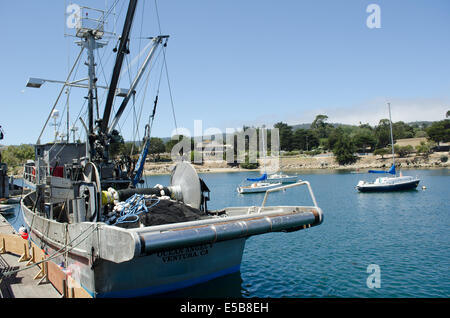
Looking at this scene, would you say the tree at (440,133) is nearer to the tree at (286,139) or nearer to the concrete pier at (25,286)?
the tree at (286,139)

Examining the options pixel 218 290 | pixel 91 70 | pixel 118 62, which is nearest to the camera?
pixel 218 290

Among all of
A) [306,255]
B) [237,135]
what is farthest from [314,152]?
[306,255]

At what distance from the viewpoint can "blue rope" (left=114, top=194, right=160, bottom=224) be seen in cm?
1092

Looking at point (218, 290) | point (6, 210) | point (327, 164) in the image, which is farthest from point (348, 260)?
point (327, 164)

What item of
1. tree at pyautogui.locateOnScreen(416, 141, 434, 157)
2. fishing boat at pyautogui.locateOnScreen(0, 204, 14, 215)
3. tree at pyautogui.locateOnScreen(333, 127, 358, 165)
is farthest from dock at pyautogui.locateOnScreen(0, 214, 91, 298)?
tree at pyautogui.locateOnScreen(416, 141, 434, 157)

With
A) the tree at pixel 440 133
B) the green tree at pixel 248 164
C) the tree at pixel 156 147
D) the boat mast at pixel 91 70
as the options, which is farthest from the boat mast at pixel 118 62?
the tree at pixel 440 133

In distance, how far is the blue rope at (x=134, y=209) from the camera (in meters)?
10.9

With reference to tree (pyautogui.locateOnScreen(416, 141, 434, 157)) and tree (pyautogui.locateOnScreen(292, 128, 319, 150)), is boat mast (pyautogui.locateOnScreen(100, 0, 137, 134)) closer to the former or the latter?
tree (pyautogui.locateOnScreen(416, 141, 434, 157))

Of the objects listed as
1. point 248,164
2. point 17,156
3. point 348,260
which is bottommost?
point 348,260

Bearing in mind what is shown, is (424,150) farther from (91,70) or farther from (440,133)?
(91,70)

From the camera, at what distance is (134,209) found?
11391 millimetres

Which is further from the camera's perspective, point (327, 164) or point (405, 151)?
point (327, 164)

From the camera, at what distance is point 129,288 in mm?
10289
